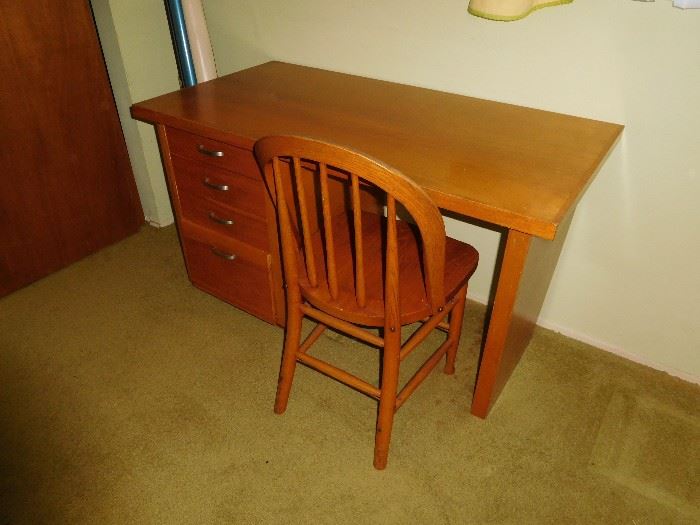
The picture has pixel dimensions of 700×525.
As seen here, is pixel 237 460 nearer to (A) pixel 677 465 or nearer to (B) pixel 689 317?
(A) pixel 677 465

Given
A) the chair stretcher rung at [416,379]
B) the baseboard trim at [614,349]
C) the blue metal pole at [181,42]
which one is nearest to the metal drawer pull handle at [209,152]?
the blue metal pole at [181,42]

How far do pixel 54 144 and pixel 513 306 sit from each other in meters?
1.73

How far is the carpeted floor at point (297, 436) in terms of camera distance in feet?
4.05

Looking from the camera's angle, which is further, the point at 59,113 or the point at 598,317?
the point at 59,113

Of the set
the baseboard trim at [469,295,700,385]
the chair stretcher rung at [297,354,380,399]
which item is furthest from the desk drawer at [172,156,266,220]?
the baseboard trim at [469,295,700,385]

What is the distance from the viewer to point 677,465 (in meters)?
1.33

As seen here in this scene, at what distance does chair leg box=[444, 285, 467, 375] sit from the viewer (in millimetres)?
1362

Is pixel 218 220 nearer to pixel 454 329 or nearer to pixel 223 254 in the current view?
pixel 223 254

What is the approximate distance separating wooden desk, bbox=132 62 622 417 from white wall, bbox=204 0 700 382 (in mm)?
74

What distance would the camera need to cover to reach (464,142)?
1.24 metres

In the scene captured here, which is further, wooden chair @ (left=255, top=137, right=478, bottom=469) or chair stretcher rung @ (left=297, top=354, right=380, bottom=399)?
chair stretcher rung @ (left=297, top=354, right=380, bottom=399)

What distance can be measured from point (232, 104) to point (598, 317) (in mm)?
1341

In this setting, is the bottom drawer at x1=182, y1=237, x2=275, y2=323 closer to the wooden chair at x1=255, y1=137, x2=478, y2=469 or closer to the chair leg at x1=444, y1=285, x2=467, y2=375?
the wooden chair at x1=255, y1=137, x2=478, y2=469

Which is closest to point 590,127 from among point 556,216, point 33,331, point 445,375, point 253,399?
point 556,216
